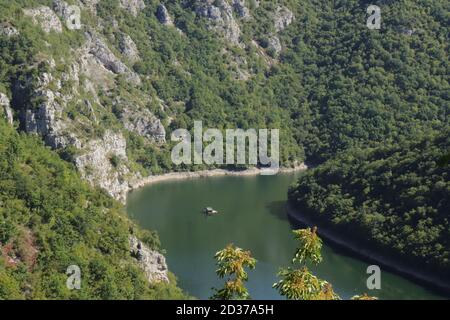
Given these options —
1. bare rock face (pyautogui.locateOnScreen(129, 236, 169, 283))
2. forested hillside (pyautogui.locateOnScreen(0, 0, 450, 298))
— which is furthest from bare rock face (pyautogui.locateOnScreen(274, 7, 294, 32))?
bare rock face (pyautogui.locateOnScreen(129, 236, 169, 283))

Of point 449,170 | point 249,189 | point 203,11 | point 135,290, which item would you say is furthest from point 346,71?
point 135,290

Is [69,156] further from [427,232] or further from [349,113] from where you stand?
[349,113]

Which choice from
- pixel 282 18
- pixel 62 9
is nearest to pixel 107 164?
pixel 62 9

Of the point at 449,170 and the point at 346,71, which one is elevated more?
the point at 346,71

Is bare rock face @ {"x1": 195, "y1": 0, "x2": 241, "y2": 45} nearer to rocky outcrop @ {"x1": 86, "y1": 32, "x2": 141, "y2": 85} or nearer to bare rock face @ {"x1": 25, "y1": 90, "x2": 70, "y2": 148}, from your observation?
rocky outcrop @ {"x1": 86, "y1": 32, "x2": 141, "y2": 85}

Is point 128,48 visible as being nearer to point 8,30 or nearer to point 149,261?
point 8,30

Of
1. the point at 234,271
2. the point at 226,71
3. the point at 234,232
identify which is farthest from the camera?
the point at 226,71
